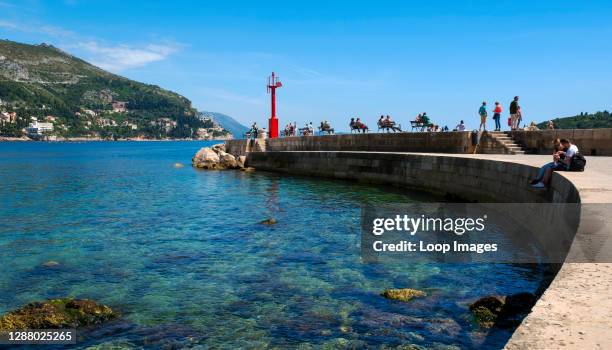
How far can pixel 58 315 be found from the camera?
7.12m

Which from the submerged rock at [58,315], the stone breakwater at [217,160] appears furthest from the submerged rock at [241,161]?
the submerged rock at [58,315]

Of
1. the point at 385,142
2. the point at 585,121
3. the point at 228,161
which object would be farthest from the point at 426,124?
the point at 585,121

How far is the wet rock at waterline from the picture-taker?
6934 mm

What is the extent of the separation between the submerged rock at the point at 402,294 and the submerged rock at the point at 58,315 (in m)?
4.38

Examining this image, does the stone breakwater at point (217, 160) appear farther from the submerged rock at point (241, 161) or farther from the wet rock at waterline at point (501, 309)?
the wet rock at waterline at point (501, 309)

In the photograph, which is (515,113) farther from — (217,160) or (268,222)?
(217,160)

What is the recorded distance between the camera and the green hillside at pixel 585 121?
152 feet

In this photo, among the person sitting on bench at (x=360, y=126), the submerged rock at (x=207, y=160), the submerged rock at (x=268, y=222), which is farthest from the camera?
the submerged rock at (x=207, y=160)

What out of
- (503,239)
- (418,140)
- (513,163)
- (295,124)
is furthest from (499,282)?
(295,124)

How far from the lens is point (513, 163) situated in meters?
15.0

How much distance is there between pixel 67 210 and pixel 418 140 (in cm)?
1722

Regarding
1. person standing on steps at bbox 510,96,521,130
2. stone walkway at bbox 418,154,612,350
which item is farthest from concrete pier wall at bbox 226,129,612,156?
stone walkway at bbox 418,154,612,350

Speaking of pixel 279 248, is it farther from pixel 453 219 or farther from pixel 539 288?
pixel 453 219

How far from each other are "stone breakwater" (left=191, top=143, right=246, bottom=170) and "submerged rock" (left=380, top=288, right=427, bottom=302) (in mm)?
29656
